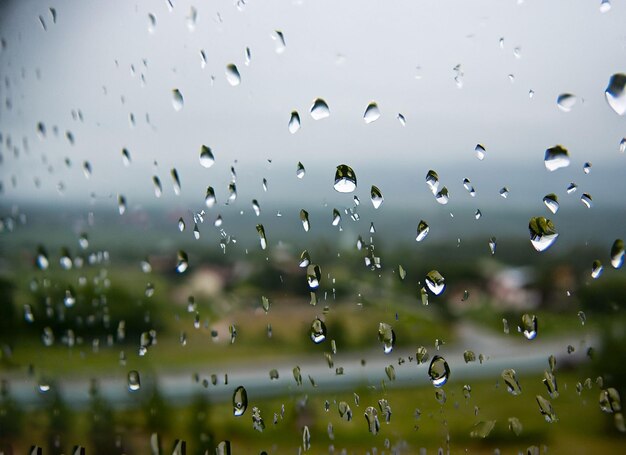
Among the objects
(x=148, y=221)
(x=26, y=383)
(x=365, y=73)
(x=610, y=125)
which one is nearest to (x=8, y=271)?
(x=26, y=383)

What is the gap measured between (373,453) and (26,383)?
425 millimetres

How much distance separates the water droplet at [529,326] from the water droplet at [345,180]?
15cm

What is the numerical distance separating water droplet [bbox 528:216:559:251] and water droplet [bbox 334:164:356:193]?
0.12m

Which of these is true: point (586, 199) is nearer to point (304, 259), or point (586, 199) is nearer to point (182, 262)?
point (304, 259)

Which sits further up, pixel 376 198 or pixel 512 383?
pixel 376 198

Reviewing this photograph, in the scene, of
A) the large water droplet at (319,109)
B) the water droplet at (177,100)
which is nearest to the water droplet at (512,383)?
the large water droplet at (319,109)

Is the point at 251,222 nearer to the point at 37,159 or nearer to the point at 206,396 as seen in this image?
the point at 206,396

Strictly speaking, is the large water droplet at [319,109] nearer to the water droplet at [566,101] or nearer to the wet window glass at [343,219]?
the wet window glass at [343,219]

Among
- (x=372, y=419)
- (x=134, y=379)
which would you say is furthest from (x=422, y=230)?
(x=134, y=379)

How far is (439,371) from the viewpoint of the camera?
1.44ft

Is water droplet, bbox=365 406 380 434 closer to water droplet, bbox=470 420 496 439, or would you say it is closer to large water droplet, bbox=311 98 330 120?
water droplet, bbox=470 420 496 439

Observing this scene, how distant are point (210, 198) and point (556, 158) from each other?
26 centimetres

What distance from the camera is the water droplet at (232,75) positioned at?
479 millimetres

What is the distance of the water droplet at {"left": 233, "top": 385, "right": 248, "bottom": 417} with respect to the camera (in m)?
0.50
